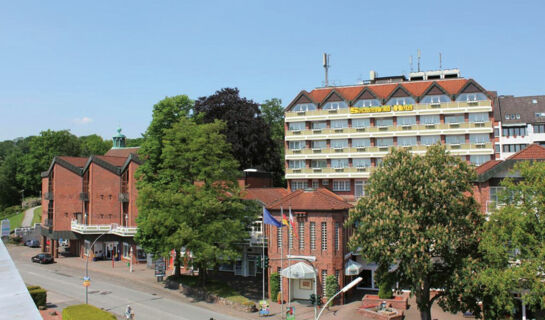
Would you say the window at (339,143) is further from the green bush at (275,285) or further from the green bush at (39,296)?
the green bush at (39,296)

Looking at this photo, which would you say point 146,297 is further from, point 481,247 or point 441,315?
point 481,247

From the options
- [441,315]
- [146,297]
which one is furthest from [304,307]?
[146,297]

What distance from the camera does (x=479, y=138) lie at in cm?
6344

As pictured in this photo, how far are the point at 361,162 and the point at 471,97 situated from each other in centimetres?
1698

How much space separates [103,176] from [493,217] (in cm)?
5468

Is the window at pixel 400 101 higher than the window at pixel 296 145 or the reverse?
higher

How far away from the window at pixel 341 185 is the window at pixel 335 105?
1079 centimetres

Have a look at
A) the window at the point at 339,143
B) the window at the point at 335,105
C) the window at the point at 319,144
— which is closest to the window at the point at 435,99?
the window at the point at 335,105

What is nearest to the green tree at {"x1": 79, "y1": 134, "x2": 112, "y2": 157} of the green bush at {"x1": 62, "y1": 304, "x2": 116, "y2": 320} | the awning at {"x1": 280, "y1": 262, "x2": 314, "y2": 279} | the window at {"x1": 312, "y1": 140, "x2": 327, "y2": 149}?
the window at {"x1": 312, "y1": 140, "x2": 327, "y2": 149}

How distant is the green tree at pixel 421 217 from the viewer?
3083 cm

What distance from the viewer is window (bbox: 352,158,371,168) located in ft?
222

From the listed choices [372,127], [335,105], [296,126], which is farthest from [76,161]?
[372,127]

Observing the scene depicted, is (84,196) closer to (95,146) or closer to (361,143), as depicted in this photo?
(361,143)

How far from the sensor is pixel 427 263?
30.9 meters
